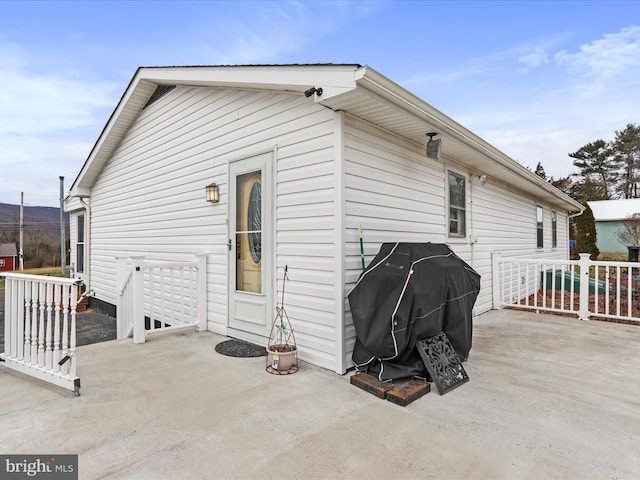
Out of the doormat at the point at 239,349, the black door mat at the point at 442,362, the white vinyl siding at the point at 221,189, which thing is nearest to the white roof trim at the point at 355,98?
the white vinyl siding at the point at 221,189

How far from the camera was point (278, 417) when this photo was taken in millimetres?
2234

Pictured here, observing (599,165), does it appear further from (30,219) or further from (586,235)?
(30,219)

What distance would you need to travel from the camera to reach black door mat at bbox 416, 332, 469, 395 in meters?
2.63

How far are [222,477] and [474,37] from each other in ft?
28.2

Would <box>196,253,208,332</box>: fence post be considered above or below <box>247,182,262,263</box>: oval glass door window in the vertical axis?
below

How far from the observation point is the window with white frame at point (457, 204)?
512 centimetres

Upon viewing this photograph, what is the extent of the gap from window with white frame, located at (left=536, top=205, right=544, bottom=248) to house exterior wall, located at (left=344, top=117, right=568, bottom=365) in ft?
7.98

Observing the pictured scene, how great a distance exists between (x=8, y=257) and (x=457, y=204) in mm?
23182

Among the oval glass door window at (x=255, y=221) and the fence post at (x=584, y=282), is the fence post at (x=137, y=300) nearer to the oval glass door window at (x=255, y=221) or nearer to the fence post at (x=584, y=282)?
the oval glass door window at (x=255, y=221)

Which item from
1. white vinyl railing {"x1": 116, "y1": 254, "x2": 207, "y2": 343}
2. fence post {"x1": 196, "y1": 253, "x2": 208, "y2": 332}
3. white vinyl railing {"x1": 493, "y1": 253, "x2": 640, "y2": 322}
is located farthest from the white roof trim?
white vinyl railing {"x1": 116, "y1": 254, "x2": 207, "y2": 343}

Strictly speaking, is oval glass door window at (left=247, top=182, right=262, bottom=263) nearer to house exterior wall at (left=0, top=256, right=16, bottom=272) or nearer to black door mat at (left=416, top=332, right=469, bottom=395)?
black door mat at (left=416, top=332, right=469, bottom=395)

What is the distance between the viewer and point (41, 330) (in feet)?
9.12

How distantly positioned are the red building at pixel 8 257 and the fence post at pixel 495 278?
75.2 feet

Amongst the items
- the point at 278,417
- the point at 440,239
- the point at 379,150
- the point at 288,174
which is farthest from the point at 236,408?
the point at 440,239
